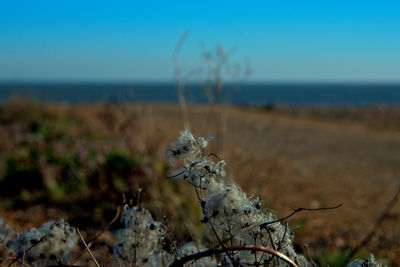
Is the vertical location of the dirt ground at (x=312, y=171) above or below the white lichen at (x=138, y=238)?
below

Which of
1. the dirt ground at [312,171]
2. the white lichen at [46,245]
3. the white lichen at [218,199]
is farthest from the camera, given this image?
the dirt ground at [312,171]

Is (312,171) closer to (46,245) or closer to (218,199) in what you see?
(46,245)

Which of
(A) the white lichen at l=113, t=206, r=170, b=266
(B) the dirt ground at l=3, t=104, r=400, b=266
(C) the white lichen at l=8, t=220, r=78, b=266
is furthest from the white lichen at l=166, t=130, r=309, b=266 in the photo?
(C) the white lichen at l=8, t=220, r=78, b=266

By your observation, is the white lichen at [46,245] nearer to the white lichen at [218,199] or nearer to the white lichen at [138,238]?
the white lichen at [138,238]

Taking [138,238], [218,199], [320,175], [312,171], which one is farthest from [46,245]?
[312,171]

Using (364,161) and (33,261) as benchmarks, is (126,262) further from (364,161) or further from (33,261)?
(364,161)

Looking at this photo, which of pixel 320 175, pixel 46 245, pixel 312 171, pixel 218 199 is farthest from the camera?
pixel 312 171

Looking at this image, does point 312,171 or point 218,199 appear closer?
point 218,199

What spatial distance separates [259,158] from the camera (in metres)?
9.12

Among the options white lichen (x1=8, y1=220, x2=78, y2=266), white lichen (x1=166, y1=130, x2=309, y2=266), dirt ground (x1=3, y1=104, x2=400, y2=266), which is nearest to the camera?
white lichen (x1=166, y1=130, x2=309, y2=266)

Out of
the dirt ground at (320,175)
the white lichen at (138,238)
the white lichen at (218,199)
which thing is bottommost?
the dirt ground at (320,175)

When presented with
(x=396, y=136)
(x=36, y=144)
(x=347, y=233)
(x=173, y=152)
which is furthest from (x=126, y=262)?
(x=396, y=136)

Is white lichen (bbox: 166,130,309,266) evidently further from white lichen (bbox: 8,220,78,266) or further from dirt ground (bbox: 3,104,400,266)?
white lichen (bbox: 8,220,78,266)

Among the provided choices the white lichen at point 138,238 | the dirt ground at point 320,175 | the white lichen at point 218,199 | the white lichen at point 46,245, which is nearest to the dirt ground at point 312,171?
A: the dirt ground at point 320,175
